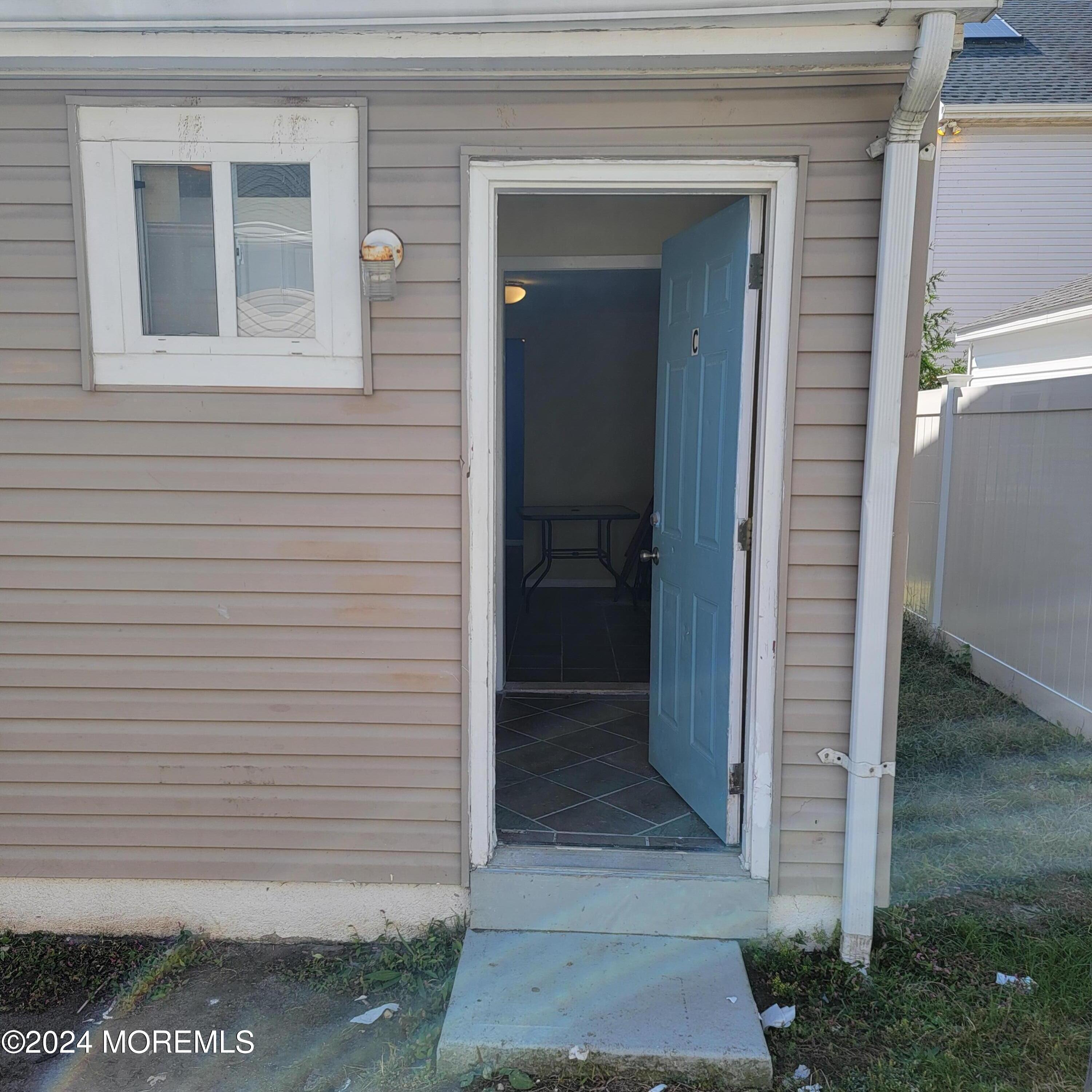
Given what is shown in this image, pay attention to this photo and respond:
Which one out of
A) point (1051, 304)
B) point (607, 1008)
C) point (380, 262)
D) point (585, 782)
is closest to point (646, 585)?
point (585, 782)

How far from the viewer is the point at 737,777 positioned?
2854 millimetres

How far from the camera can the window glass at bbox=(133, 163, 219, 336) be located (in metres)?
2.59

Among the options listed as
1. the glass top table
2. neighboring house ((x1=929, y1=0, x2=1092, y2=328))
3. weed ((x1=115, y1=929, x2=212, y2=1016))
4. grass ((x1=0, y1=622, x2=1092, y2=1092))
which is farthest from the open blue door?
neighboring house ((x1=929, y1=0, x2=1092, y2=328))

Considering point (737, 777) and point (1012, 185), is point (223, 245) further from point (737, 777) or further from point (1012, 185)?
point (1012, 185)

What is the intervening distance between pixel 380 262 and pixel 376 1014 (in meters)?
2.11

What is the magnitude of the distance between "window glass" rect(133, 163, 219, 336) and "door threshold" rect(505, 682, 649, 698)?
2609 mm

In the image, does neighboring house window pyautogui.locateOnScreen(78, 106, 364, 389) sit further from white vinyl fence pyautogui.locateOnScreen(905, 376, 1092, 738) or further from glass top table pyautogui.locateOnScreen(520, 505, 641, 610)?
glass top table pyautogui.locateOnScreen(520, 505, 641, 610)

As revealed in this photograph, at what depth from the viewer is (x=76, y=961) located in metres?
2.72

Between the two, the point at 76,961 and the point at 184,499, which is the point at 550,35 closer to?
the point at 184,499

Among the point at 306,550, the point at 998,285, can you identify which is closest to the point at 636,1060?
the point at 306,550

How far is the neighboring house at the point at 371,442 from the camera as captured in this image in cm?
246

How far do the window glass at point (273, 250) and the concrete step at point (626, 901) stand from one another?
180cm

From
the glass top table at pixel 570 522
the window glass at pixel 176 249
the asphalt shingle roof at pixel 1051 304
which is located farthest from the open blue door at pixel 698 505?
the asphalt shingle roof at pixel 1051 304

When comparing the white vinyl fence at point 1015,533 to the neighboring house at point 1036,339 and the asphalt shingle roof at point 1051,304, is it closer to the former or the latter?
the neighboring house at point 1036,339
